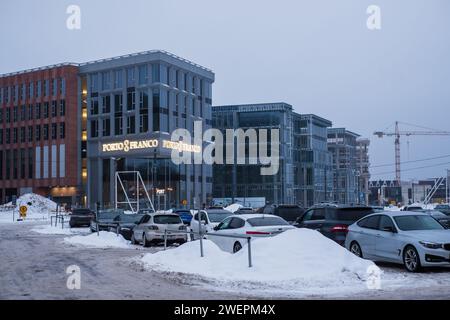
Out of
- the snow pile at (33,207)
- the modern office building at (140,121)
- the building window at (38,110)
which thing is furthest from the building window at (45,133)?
the snow pile at (33,207)

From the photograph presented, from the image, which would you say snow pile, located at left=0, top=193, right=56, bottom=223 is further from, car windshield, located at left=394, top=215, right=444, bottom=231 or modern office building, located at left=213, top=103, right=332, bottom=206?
car windshield, located at left=394, top=215, right=444, bottom=231

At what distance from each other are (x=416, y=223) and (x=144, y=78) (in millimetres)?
62210

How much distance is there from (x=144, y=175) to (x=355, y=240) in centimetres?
6159

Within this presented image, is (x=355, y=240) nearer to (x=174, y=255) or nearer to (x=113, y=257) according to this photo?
(x=174, y=255)

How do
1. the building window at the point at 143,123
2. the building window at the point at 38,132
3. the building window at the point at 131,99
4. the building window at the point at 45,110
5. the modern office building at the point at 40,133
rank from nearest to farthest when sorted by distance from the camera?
the building window at the point at 143,123 → the building window at the point at 131,99 → the modern office building at the point at 40,133 → the building window at the point at 45,110 → the building window at the point at 38,132

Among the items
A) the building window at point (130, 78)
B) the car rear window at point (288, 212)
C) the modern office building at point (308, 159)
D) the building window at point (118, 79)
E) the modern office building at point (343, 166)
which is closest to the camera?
the car rear window at point (288, 212)

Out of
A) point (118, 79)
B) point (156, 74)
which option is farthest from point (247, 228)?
point (118, 79)

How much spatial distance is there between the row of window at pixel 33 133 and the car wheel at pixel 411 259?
71.8 metres

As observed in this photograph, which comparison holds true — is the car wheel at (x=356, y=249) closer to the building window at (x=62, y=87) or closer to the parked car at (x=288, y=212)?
the parked car at (x=288, y=212)

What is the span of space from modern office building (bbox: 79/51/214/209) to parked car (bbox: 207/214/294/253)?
176 feet

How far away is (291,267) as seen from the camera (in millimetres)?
13484

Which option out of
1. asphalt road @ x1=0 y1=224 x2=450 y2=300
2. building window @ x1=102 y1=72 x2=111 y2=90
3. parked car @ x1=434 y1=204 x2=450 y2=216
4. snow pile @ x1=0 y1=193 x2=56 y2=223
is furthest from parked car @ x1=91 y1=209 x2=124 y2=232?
building window @ x1=102 y1=72 x2=111 y2=90

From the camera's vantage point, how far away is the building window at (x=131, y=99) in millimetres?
75375
